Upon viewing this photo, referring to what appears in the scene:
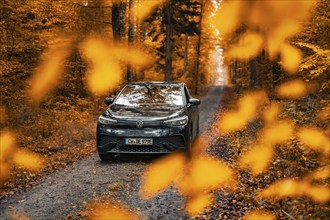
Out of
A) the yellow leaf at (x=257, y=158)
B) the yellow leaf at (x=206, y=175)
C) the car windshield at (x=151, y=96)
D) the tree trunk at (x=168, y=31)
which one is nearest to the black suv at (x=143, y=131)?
the car windshield at (x=151, y=96)

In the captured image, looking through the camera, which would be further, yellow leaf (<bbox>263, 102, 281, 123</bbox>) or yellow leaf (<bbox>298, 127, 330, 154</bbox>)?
yellow leaf (<bbox>263, 102, 281, 123</bbox>)

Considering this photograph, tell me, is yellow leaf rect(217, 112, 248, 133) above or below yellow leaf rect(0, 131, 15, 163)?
below

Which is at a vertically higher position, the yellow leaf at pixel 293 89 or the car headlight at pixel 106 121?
the car headlight at pixel 106 121

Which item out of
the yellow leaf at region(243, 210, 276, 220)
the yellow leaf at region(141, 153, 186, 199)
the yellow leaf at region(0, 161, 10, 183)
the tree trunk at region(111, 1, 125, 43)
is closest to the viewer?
the yellow leaf at region(243, 210, 276, 220)

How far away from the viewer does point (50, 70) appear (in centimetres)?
1598

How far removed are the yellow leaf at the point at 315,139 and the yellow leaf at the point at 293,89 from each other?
792cm

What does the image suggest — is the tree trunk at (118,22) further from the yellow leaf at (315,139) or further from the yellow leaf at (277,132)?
the yellow leaf at (315,139)

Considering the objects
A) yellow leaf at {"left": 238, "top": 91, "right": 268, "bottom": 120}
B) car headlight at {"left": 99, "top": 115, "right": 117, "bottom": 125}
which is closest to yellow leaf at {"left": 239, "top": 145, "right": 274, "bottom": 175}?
car headlight at {"left": 99, "top": 115, "right": 117, "bottom": 125}

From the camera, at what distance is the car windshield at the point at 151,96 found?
30.2ft

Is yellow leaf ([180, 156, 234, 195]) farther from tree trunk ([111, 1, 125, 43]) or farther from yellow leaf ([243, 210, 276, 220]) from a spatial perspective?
tree trunk ([111, 1, 125, 43])

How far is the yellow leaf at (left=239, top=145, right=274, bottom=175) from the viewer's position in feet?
25.1

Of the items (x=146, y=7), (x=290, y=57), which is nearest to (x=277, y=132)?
(x=290, y=57)

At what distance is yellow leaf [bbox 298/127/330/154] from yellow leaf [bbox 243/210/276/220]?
2633 millimetres

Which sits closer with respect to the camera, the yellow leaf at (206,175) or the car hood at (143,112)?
the yellow leaf at (206,175)
